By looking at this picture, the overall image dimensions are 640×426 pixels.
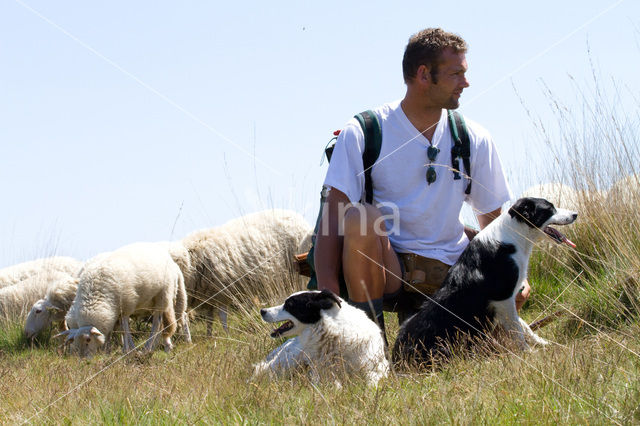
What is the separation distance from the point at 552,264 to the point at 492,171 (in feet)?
7.07

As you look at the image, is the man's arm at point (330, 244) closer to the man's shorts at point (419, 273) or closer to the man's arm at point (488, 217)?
the man's shorts at point (419, 273)

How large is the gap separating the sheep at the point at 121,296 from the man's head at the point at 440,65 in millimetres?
4763

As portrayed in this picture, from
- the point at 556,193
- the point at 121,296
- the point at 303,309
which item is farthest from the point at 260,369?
the point at 556,193

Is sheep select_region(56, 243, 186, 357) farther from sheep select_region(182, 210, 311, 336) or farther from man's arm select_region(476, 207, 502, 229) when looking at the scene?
man's arm select_region(476, 207, 502, 229)

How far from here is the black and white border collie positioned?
3818 millimetres

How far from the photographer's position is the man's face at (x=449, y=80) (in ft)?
14.6

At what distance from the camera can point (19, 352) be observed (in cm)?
880

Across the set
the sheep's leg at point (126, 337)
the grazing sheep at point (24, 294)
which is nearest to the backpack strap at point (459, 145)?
the sheep's leg at point (126, 337)

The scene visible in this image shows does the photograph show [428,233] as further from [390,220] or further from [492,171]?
[492,171]

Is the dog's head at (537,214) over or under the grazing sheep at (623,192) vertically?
over

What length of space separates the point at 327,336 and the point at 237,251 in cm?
600

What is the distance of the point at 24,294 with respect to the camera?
451 inches

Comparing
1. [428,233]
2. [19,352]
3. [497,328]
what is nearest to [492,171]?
[428,233]

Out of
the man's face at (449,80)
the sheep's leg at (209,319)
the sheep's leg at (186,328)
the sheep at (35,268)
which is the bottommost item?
the sheep at (35,268)
